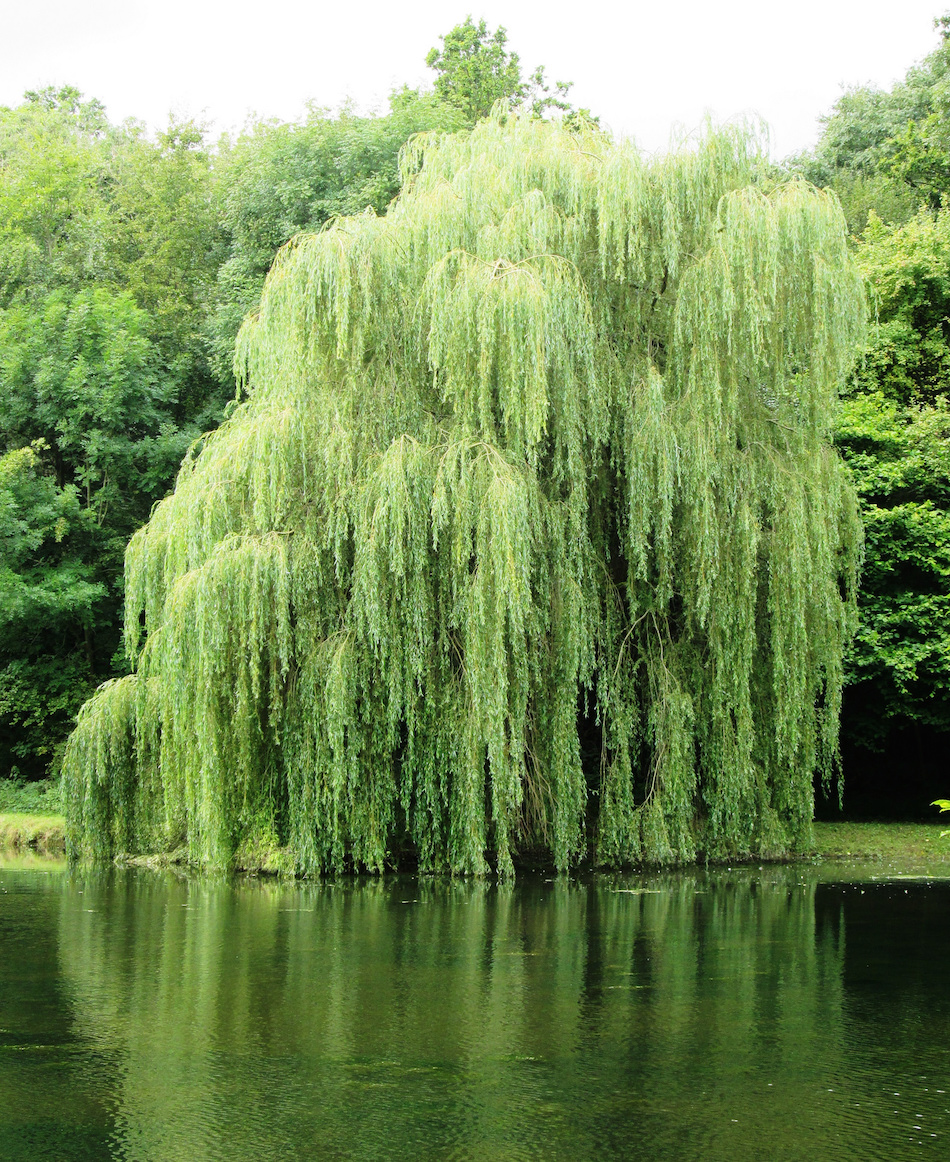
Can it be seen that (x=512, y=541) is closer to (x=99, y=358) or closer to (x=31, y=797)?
(x=31, y=797)

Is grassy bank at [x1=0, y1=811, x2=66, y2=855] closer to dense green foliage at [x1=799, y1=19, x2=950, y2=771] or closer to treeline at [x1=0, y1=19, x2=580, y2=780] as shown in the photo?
treeline at [x1=0, y1=19, x2=580, y2=780]

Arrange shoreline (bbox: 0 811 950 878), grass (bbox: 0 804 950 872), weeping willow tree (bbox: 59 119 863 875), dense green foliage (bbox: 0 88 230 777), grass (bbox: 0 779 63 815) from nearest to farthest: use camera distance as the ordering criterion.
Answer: weeping willow tree (bbox: 59 119 863 875) → shoreline (bbox: 0 811 950 878) → grass (bbox: 0 804 950 872) → grass (bbox: 0 779 63 815) → dense green foliage (bbox: 0 88 230 777)

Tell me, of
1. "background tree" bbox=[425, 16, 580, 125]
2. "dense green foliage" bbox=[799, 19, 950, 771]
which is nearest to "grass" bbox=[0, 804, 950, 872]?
"dense green foliage" bbox=[799, 19, 950, 771]

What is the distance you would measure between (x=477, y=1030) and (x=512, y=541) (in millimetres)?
7285

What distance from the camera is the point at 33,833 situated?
21.9m

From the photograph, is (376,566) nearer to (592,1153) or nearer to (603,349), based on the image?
(603,349)

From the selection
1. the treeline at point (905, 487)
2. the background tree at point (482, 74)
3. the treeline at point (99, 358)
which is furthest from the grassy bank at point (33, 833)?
the background tree at point (482, 74)

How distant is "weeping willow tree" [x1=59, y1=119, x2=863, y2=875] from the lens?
1480 centimetres

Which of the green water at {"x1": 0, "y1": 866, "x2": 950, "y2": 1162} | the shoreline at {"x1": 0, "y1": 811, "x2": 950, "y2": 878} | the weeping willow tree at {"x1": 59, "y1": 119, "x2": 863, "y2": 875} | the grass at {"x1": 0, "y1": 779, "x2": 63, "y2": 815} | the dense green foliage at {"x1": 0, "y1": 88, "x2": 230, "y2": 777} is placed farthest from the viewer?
the dense green foliage at {"x1": 0, "y1": 88, "x2": 230, "y2": 777}

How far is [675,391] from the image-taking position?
Result: 1595 cm

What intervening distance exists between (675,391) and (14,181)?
21.8 m

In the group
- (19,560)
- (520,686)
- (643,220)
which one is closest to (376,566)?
(520,686)

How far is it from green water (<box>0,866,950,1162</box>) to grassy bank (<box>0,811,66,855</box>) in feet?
28.9

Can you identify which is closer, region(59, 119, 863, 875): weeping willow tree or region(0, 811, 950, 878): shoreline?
region(59, 119, 863, 875): weeping willow tree
